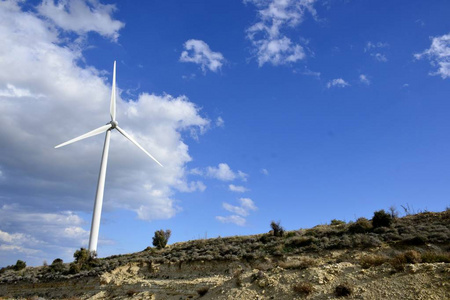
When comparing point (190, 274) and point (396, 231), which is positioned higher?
point (396, 231)

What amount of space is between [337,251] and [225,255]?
10.1 m

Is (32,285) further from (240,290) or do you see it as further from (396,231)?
(396,231)

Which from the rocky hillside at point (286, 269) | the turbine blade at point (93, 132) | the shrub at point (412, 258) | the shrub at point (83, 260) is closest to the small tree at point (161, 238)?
the rocky hillside at point (286, 269)

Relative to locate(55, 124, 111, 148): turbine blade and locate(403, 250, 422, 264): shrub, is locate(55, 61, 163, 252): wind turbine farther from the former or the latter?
locate(403, 250, 422, 264): shrub

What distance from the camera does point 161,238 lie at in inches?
1877


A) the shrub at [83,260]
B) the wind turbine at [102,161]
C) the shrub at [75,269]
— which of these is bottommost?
the shrub at [75,269]

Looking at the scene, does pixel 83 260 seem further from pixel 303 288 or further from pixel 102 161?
pixel 303 288

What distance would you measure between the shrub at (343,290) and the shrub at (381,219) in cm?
1548

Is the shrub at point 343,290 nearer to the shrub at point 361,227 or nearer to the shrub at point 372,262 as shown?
the shrub at point 372,262

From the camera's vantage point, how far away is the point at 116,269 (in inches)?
1435

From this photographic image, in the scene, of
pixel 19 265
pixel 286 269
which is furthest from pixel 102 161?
pixel 286 269

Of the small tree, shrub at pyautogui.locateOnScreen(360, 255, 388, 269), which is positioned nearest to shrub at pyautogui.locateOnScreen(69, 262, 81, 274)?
the small tree

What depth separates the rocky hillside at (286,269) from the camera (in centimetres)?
1845

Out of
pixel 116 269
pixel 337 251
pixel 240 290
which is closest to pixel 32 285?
pixel 116 269
